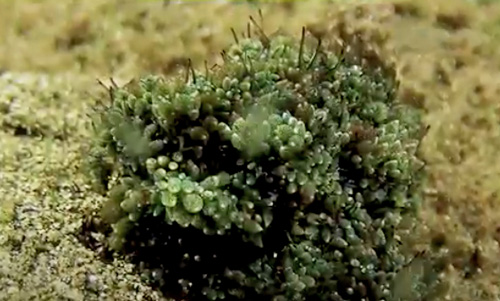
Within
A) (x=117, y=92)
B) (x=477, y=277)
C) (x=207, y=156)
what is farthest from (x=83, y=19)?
(x=477, y=277)

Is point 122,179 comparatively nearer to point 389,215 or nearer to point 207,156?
point 207,156

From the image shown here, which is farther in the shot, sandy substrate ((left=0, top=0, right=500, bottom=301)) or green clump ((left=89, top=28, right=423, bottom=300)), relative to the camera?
sandy substrate ((left=0, top=0, right=500, bottom=301))

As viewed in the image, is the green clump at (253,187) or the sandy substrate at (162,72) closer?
the green clump at (253,187)

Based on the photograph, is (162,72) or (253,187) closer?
(253,187)
